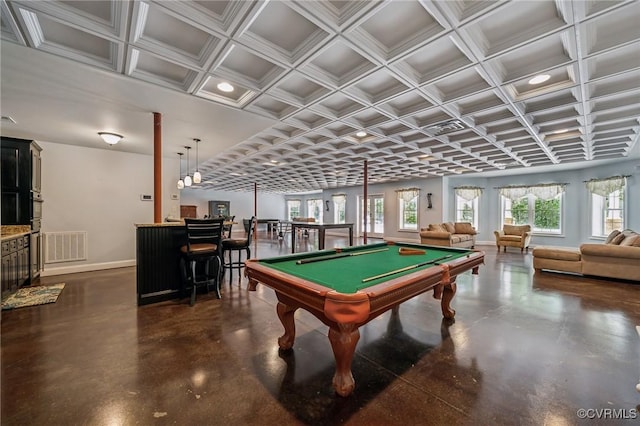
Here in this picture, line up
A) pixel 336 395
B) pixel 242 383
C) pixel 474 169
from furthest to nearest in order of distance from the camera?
pixel 474 169
pixel 242 383
pixel 336 395

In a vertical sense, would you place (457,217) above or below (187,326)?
above

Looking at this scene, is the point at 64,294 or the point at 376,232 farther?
the point at 376,232

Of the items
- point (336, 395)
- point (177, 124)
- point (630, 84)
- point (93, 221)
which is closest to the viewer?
point (336, 395)

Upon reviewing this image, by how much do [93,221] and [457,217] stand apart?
11278 mm

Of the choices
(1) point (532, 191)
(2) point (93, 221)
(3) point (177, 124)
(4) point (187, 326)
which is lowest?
(4) point (187, 326)

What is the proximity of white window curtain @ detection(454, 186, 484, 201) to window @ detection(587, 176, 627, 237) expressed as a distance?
2.94 meters

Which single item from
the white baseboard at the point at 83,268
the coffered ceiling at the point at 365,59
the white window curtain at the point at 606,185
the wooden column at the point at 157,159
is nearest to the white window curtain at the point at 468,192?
the white window curtain at the point at 606,185

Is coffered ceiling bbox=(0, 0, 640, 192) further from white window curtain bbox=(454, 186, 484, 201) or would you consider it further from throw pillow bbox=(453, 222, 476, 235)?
white window curtain bbox=(454, 186, 484, 201)

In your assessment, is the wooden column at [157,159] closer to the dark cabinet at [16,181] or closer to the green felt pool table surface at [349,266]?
the dark cabinet at [16,181]

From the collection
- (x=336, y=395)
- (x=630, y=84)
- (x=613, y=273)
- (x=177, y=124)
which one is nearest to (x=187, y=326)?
(x=336, y=395)

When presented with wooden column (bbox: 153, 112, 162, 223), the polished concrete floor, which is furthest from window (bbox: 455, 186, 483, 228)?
wooden column (bbox: 153, 112, 162, 223)

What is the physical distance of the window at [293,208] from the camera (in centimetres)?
1798

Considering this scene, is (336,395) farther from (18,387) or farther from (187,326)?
(18,387)

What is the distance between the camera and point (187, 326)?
2.62m
